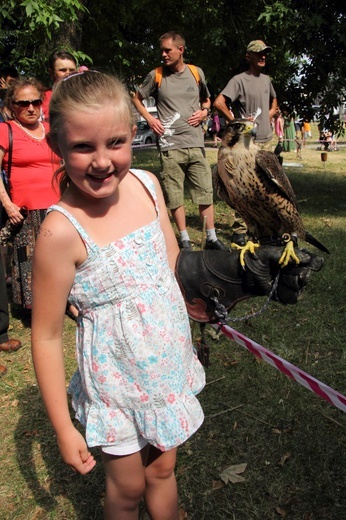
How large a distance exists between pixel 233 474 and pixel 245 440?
26 cm

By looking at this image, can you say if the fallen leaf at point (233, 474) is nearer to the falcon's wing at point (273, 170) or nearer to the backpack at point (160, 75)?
the falcon's wing at point (273, 170)

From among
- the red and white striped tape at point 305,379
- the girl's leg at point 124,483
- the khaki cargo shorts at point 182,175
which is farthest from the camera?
the khaki cargo shorts at point 182,175

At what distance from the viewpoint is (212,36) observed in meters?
9.52

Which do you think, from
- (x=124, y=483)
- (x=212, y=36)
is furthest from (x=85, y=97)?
(x=212, y=36)

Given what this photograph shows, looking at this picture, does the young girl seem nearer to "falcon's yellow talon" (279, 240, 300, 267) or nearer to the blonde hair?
the blonde hair

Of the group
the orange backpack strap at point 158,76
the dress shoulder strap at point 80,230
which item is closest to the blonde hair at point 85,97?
the dress shoulder strap at point 80,230

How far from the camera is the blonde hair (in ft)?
4.38

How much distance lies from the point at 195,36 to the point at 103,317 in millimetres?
11084

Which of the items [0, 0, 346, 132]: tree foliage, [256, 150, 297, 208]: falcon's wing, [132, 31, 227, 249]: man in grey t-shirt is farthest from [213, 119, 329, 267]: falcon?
[0, 0, 346, 132]: tree foliage

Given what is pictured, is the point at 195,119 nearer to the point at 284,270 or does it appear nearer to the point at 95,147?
the point at 284,270

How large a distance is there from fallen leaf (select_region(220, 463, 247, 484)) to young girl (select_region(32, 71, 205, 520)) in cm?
83

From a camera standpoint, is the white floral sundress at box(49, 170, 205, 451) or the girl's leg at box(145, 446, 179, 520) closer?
the white floral sundress at box(49, 170, 205, 451)

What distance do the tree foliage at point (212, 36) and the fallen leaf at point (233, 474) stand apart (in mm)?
5408

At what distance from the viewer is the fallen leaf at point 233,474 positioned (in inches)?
91.8
